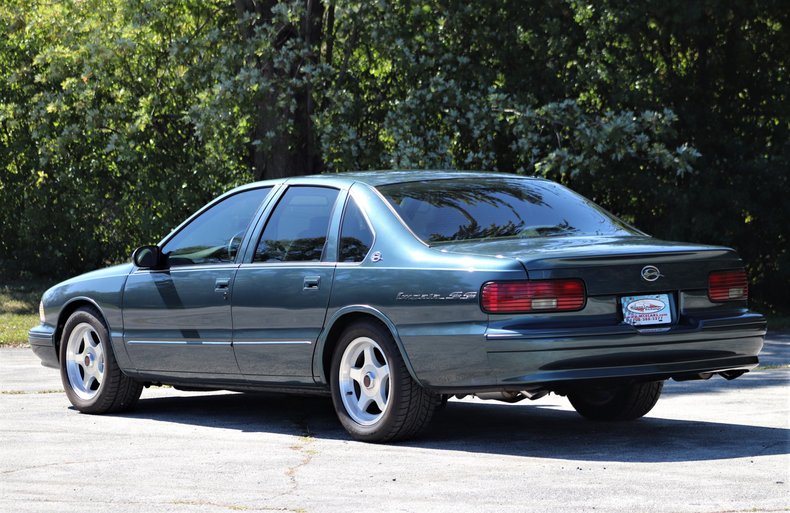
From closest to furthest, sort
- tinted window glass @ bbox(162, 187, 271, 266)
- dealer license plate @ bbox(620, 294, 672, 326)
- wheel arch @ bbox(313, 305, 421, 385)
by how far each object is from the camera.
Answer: dealer license plate @ bbox(620, 294, 672, 326) → wheel arch @ bbox(313, 305, 421, 385) → tinted window glass @ bbox(162, 187, 271, 266)

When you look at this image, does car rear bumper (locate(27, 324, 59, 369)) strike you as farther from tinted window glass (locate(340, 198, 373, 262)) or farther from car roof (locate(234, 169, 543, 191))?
tinted window glass (locate(340, 198, 373, 262))

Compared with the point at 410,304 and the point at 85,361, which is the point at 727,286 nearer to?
the point at 410,304

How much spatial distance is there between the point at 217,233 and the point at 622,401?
2.78 m

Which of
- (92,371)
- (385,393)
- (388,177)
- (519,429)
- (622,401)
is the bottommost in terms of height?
(519,429)

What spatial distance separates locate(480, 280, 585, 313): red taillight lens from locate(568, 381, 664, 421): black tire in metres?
1.61

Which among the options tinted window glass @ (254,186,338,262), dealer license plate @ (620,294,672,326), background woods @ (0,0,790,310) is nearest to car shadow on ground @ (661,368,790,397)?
dealer license plate @ (620,294,672,326)

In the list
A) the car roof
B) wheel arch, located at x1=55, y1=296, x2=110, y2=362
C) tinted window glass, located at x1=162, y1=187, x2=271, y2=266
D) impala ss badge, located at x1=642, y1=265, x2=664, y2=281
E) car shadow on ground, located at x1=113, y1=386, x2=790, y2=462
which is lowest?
car shadow on ground, located at x1=113, y1=386, x2=790, y2=462

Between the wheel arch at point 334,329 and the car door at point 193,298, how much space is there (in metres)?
0.80

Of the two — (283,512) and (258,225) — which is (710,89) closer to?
(258,225)

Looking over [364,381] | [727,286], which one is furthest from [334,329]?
[727,286]

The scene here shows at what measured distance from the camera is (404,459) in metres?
7.51

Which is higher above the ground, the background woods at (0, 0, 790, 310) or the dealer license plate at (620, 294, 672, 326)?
the background woods at (0, 0, 790, 310)

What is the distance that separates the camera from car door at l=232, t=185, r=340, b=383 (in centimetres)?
843

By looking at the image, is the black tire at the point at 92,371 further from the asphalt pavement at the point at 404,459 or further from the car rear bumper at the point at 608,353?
the car rear bumper at the point at 608,353
